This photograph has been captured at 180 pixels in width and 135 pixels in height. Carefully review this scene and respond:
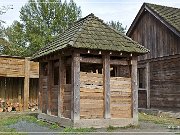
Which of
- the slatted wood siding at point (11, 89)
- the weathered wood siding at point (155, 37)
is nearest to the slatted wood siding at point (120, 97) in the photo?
the weathered wood siding at point (155, 37)

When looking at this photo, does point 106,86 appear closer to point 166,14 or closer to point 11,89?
point 166,14

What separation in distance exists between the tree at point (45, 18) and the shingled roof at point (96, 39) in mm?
29043

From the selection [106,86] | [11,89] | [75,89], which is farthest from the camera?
[11,89]

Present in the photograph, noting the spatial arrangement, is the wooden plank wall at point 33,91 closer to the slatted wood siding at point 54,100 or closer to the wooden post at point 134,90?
the slatted wood siding at point 54,100

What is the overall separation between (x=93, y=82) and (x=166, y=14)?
9555mm

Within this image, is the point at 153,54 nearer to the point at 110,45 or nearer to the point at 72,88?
the point at 110,45

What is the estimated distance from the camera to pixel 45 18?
46.1m

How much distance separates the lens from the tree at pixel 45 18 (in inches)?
1757

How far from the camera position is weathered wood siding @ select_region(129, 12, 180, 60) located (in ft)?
64.7

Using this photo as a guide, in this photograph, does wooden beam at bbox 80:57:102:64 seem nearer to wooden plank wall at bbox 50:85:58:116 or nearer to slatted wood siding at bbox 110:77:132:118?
slatted wood siding at bbox 110:77:132:118

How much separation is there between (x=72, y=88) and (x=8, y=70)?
9.28m

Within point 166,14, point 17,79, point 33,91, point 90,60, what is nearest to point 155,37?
point 166,14

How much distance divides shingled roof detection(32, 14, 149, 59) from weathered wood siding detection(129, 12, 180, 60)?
5.50 meters

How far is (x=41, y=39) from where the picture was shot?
143 feet
